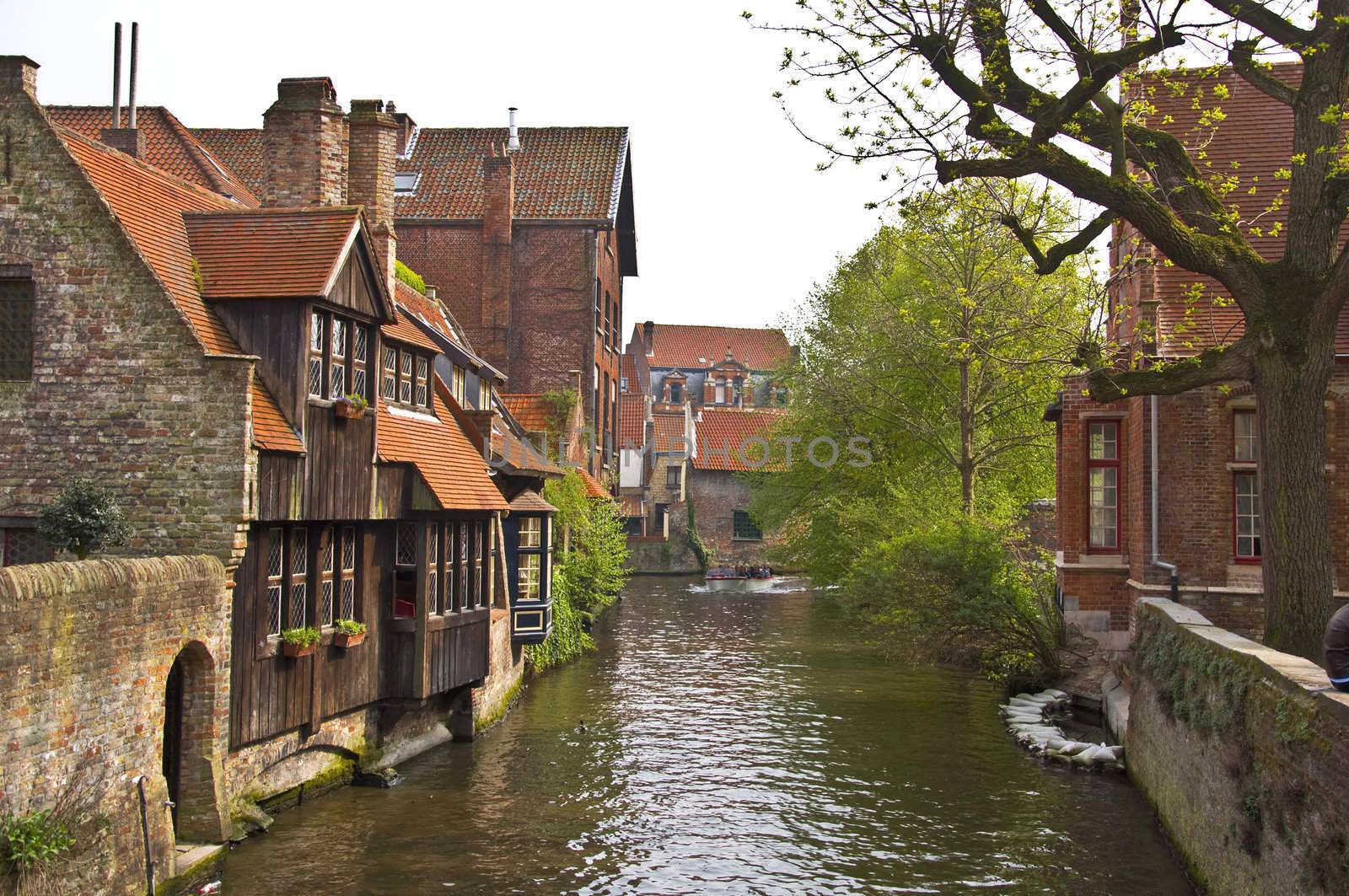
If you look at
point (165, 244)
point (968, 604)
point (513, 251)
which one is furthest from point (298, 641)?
point (513, 251)

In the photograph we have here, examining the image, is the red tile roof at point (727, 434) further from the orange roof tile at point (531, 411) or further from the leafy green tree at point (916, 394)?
the orange roof tile at point (531, 411)

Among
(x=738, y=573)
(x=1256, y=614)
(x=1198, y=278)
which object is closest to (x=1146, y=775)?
(x=1256, y=614)

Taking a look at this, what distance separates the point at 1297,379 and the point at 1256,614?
6.68 m

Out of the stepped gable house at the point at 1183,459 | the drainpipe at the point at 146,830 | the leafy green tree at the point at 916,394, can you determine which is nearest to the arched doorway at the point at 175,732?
the drainpipe at the point at 146,830

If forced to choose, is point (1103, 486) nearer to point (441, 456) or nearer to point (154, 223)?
point (441, 456)

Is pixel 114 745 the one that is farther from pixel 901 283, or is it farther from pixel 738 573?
pixel 738 573

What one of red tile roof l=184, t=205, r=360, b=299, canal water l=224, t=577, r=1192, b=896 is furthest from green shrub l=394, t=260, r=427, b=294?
red tile roof l=184, t=205, r=360, b=299

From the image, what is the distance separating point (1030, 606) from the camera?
22.1m

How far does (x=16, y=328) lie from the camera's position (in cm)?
1245

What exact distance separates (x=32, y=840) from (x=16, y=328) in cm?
572

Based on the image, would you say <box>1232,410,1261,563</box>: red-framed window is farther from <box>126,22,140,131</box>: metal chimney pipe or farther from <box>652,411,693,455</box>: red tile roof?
<box>652,411,693,455</box>: red tile roof

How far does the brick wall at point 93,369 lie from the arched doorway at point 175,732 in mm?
1180

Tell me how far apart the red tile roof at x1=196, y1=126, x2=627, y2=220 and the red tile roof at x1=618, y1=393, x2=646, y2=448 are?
63.5 ft

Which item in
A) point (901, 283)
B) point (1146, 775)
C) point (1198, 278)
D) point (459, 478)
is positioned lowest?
point (1146, 775)
